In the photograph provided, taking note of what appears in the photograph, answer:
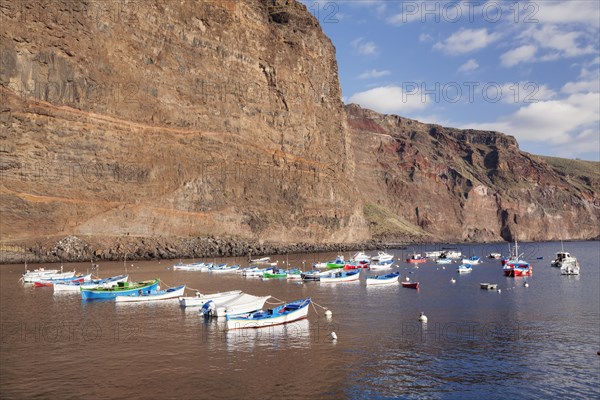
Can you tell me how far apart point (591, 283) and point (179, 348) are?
179ft

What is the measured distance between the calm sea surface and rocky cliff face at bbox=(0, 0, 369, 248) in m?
39.1

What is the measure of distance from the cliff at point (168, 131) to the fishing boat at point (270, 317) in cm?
5465

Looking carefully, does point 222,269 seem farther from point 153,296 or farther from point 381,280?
point 153,296

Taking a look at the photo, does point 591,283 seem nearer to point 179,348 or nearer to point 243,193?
point 179,348

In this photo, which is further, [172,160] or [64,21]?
[172,160]

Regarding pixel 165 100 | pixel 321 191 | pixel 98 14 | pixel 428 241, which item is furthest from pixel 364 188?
pixel 98 14

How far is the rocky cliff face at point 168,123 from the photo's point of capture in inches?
3137

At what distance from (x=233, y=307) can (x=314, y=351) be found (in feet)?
30.9

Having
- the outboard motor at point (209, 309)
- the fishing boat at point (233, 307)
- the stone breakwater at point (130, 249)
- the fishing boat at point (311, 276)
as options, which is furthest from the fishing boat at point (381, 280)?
the stone breakwater at point (130, 249)

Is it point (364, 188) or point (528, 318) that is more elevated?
point (364, 188)

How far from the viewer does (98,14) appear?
89.2m

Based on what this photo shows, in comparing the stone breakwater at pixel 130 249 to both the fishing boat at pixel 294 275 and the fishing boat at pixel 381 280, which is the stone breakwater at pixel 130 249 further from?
the fishing boat at pixel 381 280

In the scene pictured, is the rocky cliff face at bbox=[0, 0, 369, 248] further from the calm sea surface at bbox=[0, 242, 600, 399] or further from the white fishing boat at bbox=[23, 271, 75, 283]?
the calm sea surface at bbox=[0, 242, 600, 399]

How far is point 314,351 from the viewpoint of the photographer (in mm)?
26891
